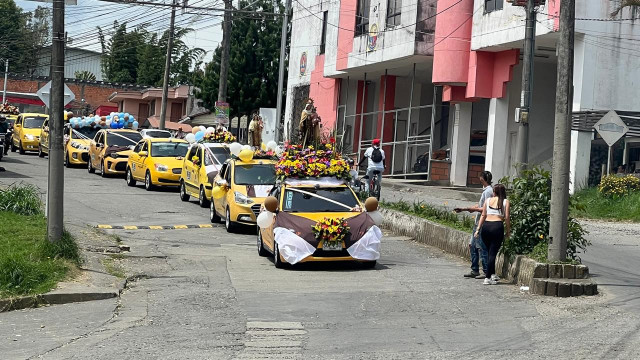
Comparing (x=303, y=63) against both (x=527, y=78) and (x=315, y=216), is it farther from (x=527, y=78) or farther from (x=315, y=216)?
(x=315, y=216)

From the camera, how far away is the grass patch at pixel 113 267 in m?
14.7

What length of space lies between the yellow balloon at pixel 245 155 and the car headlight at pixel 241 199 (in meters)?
1.42

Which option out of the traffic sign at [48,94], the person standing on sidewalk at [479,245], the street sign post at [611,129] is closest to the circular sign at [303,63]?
the street sign post at [611,129]

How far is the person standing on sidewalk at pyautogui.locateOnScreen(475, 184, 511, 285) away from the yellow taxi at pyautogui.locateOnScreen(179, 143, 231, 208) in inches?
459

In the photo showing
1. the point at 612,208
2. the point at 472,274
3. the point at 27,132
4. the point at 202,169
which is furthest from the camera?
the point at 27,132

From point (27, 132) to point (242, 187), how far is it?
2547cm

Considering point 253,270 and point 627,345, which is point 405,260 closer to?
point 253,270

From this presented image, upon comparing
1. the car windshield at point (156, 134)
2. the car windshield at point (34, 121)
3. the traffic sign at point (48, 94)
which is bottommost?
the car windshield at point (156, 134)

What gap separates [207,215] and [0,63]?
234 feet

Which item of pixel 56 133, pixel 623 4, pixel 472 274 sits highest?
pixel 623 4

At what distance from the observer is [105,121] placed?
1625 inches

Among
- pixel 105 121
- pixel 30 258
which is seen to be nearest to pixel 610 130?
pixel 30 258

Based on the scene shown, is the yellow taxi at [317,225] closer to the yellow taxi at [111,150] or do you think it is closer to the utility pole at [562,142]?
the utility pole at [562,142]

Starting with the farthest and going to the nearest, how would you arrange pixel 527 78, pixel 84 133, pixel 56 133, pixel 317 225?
1. pixel 84 133
2. pixel 527 78
3. pixel 317 225
4. pixel 56 133
